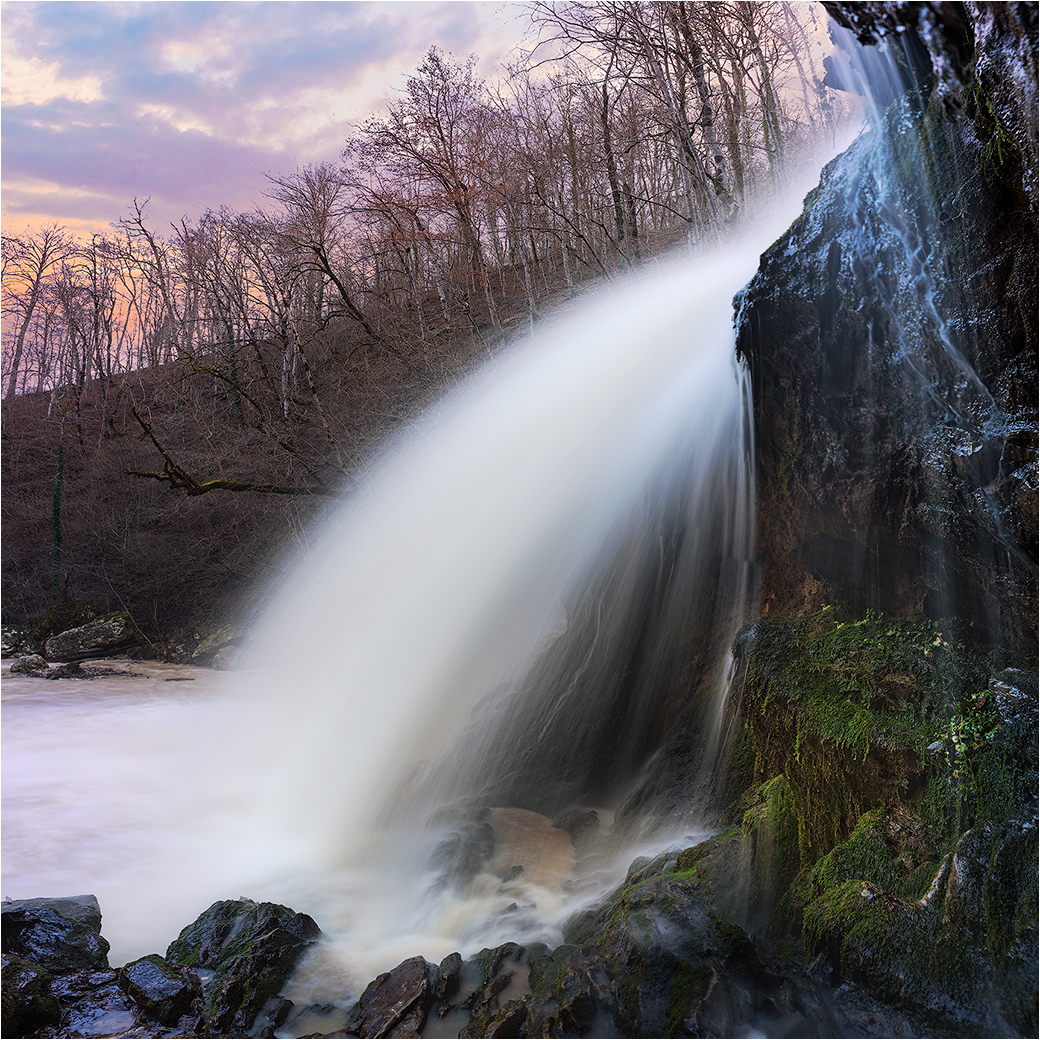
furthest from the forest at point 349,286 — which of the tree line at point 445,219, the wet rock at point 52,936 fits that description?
the wet rock at point 52,936

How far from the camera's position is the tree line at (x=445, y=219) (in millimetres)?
12445

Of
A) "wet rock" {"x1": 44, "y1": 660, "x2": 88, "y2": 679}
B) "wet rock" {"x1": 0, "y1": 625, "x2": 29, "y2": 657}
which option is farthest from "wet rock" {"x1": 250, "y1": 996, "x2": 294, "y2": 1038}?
"wet rock" {"x1": 0, "y1": 625, "x2": 29, "y2": 657}

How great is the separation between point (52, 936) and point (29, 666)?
449 inches

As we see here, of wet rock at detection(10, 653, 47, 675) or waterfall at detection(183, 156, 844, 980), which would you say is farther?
wet rock at detection(10, 653, 47, 675)

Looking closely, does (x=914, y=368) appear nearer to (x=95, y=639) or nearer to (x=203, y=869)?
(x=203, y=869)

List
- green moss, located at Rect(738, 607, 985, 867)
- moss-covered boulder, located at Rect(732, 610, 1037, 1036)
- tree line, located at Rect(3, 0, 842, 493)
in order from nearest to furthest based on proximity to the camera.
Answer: moss-covered boulder, located at Rect(732, 610, 1037, 1036) < green moss, located at Rect(738, 607, 985, 867) < tree line, located at Rect(3, 0, 842, 493)

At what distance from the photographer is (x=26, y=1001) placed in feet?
10.9

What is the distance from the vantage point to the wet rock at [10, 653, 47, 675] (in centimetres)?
1284

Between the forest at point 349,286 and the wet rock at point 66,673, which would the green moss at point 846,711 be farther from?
the wet rock at point 66,673

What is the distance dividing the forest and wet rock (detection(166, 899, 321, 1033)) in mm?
6070

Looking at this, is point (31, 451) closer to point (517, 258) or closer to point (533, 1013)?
point (517, 258)

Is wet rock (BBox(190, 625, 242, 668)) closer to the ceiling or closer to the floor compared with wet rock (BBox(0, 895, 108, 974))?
closer to the floor

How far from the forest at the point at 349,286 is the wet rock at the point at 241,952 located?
6.07 meters

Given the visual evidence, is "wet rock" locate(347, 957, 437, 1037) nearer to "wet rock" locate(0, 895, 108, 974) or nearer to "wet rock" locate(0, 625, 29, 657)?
"wet rock" locate(0, 895, 108, 974)
